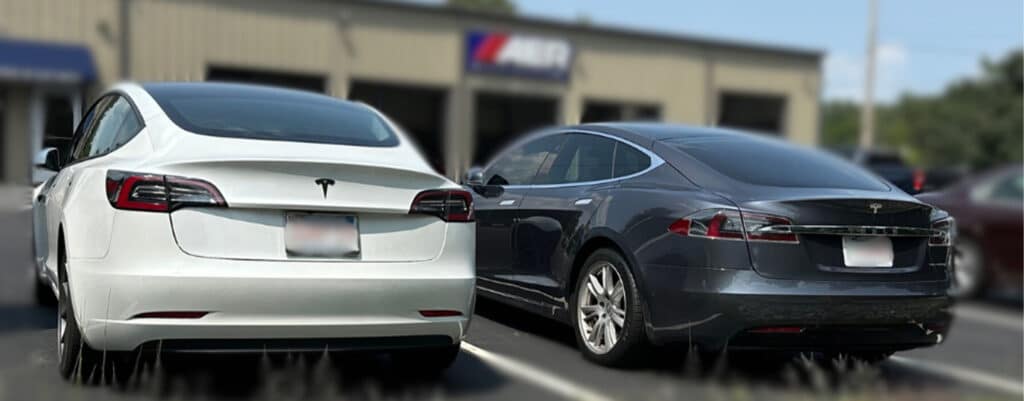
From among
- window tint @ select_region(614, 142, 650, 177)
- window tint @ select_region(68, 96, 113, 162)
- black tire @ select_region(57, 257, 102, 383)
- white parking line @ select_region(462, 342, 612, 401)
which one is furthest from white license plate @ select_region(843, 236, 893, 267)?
window tint @ select_region(68, 96, 113, 162)

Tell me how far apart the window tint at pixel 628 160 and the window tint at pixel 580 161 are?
0.04 metres

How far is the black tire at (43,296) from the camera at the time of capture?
655 centimetres

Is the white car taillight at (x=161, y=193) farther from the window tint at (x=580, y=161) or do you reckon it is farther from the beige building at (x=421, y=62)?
the beige building at (x=421, y=62)

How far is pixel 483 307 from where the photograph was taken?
5453 mm

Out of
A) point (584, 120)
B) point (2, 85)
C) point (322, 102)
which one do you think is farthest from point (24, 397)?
point (2, 85)

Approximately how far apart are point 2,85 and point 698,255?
2408 cm

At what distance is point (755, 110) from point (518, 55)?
10668 millimetres

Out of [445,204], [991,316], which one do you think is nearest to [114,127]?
[445,204]

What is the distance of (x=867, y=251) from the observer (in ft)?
14.9

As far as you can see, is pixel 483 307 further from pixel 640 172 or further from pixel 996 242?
pixel 996 242

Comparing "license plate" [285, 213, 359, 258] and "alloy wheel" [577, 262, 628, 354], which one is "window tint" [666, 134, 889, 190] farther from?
"license plate" [285, 213, 359, 258]

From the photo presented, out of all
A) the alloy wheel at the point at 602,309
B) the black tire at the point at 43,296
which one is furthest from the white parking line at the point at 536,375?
the black tire at the point at 43,296

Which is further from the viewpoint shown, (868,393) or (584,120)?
(584,120)

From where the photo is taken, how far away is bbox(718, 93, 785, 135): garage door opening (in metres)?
35.2
